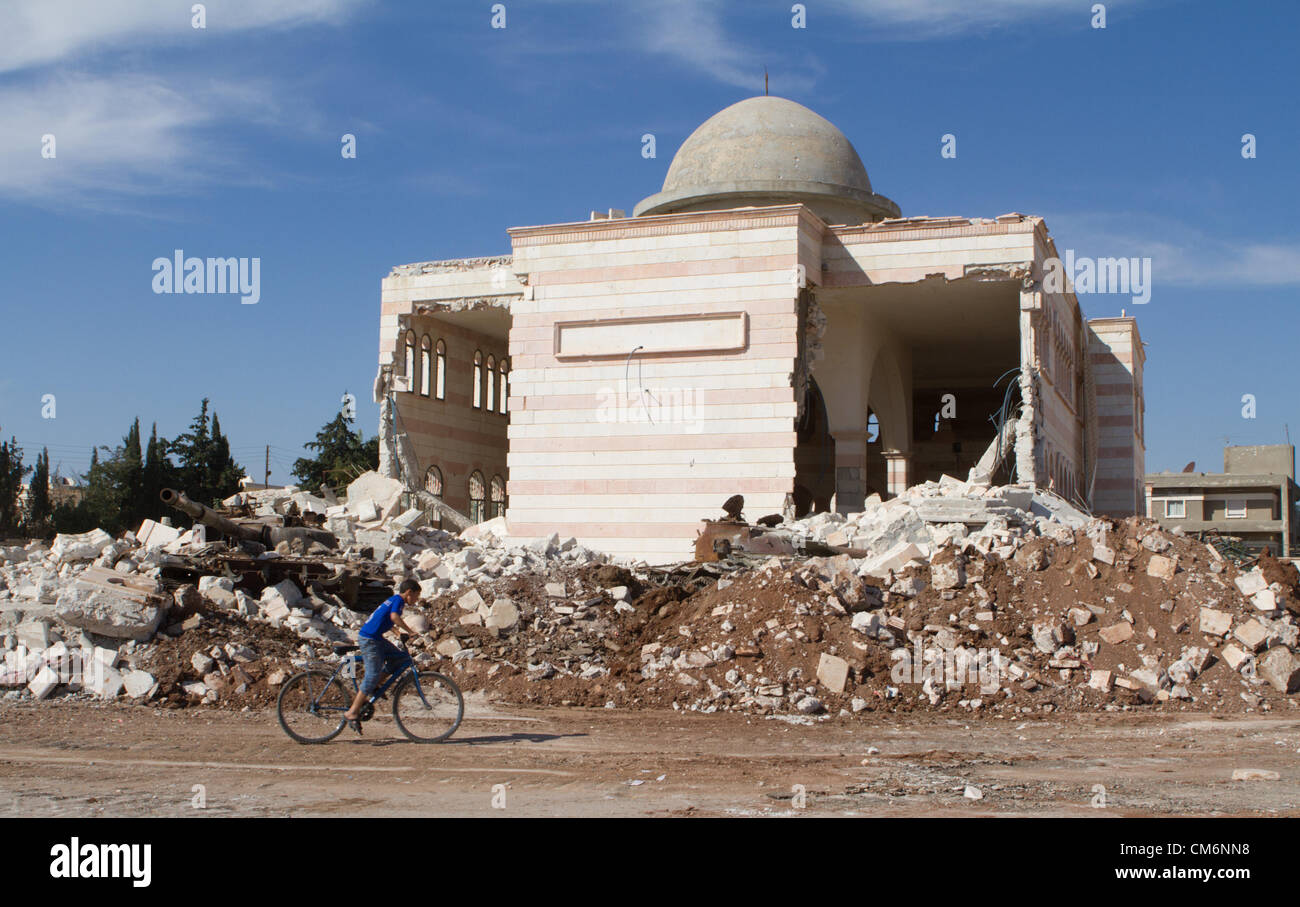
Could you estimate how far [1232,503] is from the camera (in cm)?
6147

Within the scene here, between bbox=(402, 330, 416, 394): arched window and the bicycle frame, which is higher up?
bbox=(402, 330, 416, 394): arched window

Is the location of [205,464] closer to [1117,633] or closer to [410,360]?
[410,360]

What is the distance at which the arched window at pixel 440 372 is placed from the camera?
28203 millimetres

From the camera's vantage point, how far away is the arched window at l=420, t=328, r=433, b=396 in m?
27.5

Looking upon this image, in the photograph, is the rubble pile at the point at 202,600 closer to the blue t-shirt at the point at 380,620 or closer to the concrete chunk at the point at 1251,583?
the blue t-shirt at the point at 380,620

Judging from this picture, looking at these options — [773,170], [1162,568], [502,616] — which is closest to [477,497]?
[773,170]

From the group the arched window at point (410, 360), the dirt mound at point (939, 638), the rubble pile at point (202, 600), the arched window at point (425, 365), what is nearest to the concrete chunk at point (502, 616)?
the dirt mound at point (939, 638)

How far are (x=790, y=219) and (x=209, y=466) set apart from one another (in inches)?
1111

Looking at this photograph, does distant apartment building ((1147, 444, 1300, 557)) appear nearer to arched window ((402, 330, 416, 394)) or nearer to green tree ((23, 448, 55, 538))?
arched window ((402, 330, 416, 394))

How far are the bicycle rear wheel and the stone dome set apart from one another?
58.5ft

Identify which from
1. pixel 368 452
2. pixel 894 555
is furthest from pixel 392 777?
pixel 368 452

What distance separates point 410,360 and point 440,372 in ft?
5.10

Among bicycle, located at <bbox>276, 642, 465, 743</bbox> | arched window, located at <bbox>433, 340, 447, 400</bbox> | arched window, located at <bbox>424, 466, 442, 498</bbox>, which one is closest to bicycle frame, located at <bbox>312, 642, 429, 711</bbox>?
bicycle, located at <bbox>276, 642, 465, 743</bbox>

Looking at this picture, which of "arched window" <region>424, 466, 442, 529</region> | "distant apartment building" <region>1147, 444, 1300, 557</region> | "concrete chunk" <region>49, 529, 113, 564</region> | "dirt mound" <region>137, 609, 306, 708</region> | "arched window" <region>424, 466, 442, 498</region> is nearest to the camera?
"dirt mound" <region>137, 609, 306, 708</region>
